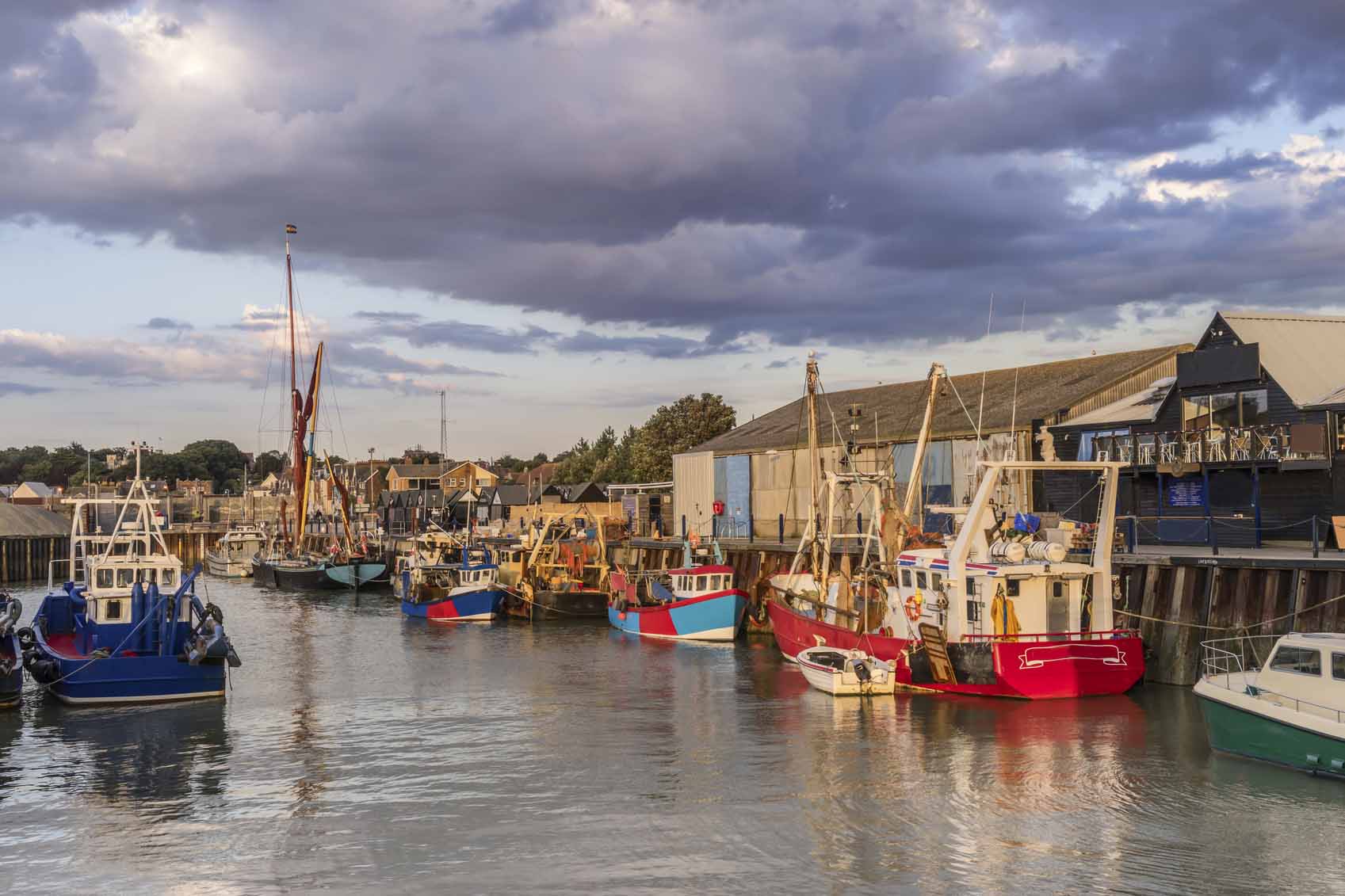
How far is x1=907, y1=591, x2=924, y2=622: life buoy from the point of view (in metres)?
35.1

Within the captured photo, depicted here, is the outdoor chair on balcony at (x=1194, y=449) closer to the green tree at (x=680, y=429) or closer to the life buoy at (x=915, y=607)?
the life buoy at (x=915, y=607)

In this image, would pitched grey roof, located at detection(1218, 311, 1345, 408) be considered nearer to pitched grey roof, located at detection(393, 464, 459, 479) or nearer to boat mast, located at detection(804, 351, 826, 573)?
boat mast, located at detection(804, 351, 826, 573)

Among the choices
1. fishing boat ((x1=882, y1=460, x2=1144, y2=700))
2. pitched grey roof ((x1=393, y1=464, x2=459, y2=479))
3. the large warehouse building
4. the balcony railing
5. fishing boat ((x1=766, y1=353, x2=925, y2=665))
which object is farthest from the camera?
pitched grey roof ((x1=393, y1=464, x2=459, y2=479))

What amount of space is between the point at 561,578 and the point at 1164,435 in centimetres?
3183

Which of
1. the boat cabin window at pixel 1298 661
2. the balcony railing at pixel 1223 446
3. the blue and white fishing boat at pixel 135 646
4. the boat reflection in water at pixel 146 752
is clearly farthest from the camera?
the balcony railing at pixel 1223 446

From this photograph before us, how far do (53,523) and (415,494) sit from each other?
49071mm

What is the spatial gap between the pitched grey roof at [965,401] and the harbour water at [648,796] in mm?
20300

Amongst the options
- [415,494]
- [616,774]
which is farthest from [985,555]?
[415,494]

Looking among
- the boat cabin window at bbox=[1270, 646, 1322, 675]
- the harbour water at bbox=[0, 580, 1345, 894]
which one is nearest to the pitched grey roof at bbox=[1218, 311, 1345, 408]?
the harbour water at bbox=[0, 580, 1345, 894]

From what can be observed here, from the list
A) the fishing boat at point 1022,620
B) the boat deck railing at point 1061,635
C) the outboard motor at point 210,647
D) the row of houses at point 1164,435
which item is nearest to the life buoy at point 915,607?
the fishing boat at point 1022,620

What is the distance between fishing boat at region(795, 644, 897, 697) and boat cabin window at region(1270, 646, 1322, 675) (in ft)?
38.9

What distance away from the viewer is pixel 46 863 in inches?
809

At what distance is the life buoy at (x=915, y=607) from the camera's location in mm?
35125

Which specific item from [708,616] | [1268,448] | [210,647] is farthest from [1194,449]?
[210,647]
